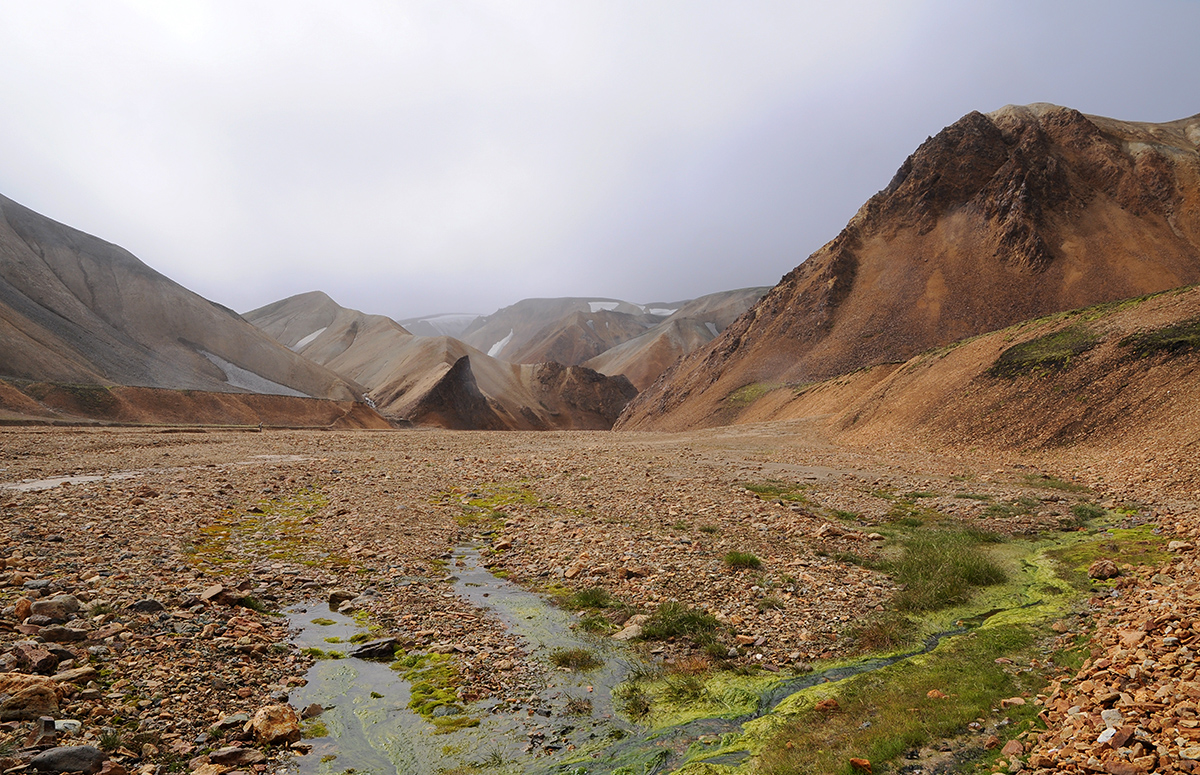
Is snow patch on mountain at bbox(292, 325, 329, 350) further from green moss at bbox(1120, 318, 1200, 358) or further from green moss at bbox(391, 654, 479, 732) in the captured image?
green moss at bbox(391, 654, 479, 732)

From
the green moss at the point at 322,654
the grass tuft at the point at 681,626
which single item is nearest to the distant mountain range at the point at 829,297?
the grass tuft at the point at 681,626

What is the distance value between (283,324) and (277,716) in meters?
196

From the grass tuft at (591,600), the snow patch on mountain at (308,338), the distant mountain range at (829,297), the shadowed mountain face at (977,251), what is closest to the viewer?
the grass tuft at (591,600)

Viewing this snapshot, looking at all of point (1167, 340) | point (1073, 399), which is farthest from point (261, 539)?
point (1167, 340)

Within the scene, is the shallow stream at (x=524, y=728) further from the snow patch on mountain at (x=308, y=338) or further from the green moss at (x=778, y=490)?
Answer: the snow patch on mountain at (x=308, y=338)

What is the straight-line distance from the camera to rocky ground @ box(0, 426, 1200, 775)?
6102mm

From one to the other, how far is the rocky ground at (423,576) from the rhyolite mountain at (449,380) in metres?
77.3

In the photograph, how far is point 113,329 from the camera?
289ft

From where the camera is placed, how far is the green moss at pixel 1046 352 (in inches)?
1080

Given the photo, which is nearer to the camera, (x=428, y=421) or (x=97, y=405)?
(x=97, y=405)

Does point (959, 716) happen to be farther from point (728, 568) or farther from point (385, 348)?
point (385, 348)

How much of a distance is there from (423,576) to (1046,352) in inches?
1174

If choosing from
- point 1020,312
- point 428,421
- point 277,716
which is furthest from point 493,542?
point 428,421

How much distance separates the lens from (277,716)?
6770 millimetres
